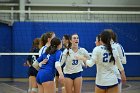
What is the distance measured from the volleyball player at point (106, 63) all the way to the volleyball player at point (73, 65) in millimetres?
2263

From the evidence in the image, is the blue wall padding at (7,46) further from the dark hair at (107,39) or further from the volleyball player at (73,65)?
the dark hair at (107,39)

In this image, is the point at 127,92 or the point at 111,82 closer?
the point at 111,82

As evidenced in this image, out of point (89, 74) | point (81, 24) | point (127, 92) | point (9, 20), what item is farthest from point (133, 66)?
point (9, 20)

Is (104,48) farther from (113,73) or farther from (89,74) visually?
(89,74)

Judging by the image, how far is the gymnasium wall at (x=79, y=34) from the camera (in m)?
19.3

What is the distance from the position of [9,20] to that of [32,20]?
4.46 feet

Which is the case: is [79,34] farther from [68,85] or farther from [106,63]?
[106,63]

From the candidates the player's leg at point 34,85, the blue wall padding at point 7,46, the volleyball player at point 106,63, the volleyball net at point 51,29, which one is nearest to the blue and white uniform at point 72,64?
the player's leg at point 34,85

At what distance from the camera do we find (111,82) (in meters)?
6.42

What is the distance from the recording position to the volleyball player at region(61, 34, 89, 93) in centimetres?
873

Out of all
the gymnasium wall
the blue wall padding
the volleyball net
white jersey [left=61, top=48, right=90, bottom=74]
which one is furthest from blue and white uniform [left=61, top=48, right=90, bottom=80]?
the blue wall padding

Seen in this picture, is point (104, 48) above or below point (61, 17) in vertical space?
below

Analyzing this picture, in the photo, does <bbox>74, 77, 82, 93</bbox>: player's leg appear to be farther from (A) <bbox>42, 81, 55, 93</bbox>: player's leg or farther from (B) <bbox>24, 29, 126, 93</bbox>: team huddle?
(A) <bbox>42, 81, 55, 93</bbox>: player's leg

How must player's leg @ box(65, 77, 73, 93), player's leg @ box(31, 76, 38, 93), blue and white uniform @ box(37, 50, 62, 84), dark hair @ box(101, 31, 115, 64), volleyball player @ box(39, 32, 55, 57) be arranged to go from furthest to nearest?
player's leg @ box(31, 76, 38, 93)
player's leg @ box(65, 77, 73, 93)
volleyball player @ box(39, 32, 55, 57)
blue and white uniform @ box(37, 50, 62, 84)
dark hair @ box(101, 31, 115, 64)
